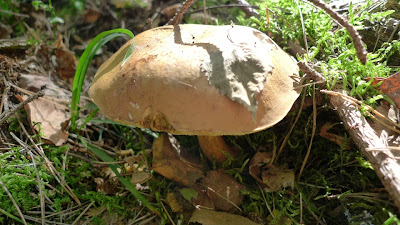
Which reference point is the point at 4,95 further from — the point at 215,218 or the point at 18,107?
the point at 215,218

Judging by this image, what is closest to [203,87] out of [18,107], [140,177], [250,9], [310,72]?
[310,72]

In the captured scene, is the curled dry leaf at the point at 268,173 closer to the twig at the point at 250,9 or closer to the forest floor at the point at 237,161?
the forest floor at the point at 237,161

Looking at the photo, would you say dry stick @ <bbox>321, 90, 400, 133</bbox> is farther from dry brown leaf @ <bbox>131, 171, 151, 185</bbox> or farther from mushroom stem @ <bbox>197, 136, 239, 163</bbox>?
dry brown leaf @ <bbox>131, 171, 151, 185</bbox>

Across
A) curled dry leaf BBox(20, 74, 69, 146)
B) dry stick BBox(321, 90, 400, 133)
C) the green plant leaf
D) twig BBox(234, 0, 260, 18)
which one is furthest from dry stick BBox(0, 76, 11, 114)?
dry stick BBox(321, 90, 400, 133)

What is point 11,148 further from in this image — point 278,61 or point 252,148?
point 278,61

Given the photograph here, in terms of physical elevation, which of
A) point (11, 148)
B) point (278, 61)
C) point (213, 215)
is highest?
point (278, 61)

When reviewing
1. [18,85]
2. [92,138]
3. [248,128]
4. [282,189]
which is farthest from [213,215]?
[18,85]

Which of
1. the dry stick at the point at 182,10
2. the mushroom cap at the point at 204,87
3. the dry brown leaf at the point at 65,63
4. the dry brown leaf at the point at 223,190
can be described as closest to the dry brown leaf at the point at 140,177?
the dry brown leaf at the point at 223,190
